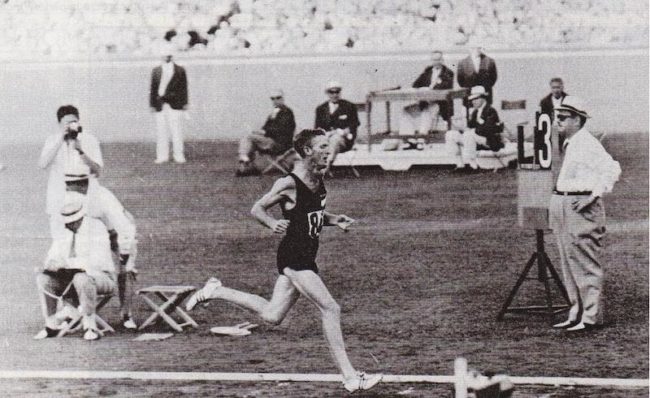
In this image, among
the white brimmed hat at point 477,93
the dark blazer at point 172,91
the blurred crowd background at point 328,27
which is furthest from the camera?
the dark blazer at point 172,91

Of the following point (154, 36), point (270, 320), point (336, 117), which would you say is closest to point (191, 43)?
point (154, 36)

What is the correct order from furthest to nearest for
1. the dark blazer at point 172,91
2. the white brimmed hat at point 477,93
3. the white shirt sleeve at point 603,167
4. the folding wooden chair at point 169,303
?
the dark blazer at point 172,91 → the white brimmed hat at point 477,93 → the folding wooden chair at point 169,303 → the white shirt sleeve at point 603,167

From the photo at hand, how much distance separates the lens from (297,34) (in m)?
23.5

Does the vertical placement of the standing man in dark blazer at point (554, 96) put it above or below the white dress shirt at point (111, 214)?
below

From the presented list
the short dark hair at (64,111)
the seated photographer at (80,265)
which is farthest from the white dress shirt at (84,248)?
the short dark hair at (64,111)

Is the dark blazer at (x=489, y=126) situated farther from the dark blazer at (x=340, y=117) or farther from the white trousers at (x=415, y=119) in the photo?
the dark blazer at (x=340, y=117)

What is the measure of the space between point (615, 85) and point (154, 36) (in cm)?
875

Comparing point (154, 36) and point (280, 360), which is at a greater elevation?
point (154, 36)

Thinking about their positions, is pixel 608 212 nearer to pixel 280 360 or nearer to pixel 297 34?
pixel 280 360

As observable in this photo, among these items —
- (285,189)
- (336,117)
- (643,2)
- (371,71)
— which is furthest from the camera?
(371,71)

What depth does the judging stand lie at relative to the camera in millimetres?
20094

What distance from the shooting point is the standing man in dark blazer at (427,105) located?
2142 cm

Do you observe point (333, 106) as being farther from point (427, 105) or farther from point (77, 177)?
point (77, 177)

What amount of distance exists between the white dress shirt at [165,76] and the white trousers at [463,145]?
17.6 ft
